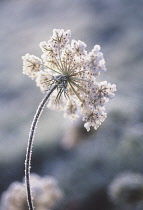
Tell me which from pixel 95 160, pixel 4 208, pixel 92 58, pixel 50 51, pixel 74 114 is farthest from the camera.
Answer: pixel 95 160

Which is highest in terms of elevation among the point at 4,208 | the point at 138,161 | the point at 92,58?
the point at 138,161

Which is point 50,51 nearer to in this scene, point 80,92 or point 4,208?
point 80,92

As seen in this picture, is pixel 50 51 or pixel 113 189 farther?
pixel 113 189

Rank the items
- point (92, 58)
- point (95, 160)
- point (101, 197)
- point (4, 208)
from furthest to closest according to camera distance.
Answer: point (95, 160), point (101, 197), point (4, 208), point (92, 58)

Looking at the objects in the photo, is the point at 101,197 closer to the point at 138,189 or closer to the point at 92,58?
the point at 138,189

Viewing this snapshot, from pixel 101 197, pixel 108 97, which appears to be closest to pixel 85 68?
pixel 108 97

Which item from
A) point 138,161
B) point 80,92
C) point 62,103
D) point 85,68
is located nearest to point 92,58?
point 85,68

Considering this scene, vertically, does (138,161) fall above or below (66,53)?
above
